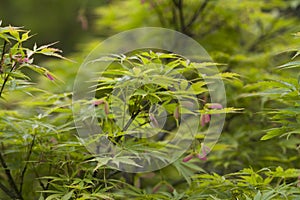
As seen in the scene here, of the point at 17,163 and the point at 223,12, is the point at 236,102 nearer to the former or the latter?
the point at 223,12

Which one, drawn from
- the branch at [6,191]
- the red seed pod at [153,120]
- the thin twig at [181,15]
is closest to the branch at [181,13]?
the thin twig at [181,15]

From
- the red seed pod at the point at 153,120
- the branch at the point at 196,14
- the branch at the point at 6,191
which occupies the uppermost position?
the branch at the point at 196,14

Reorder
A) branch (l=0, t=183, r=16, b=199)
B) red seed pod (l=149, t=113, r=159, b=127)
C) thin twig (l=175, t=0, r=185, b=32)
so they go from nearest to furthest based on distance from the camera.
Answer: red seed pod (l=149, t=113, r=159, b=127)
branch (l=0, t=183, r=16, b=199)
thin twig (l=175, t=0, r=185, b=32)

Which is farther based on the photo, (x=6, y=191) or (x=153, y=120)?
(x=6, y=191)

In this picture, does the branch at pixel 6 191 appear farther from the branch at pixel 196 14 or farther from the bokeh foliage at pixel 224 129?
the branch at pixel 196 14

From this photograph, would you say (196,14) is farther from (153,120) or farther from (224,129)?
(153,120)

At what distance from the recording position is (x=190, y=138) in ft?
5.59

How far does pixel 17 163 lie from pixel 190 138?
0.59 meters

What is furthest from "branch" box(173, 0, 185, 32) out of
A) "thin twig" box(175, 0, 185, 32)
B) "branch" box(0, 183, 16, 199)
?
"branch" box(0, 183, 16, 199)

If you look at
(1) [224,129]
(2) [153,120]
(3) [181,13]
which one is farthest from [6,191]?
(3) [181,13]

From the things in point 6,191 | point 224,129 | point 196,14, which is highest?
point 196,14

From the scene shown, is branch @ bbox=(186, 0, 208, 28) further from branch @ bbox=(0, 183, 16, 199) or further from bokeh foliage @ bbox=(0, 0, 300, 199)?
branch @ bbox=(0, 183, 16, 199)

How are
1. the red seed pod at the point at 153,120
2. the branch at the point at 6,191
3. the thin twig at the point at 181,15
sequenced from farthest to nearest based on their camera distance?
1. the thin twig at the point at 181,15
2. the branch at the point at 6,191
3. the red seed pod at the point at 153,120

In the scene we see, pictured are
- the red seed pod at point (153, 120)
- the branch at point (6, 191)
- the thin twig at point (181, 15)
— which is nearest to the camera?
the red seed pod at point (153, 120)
